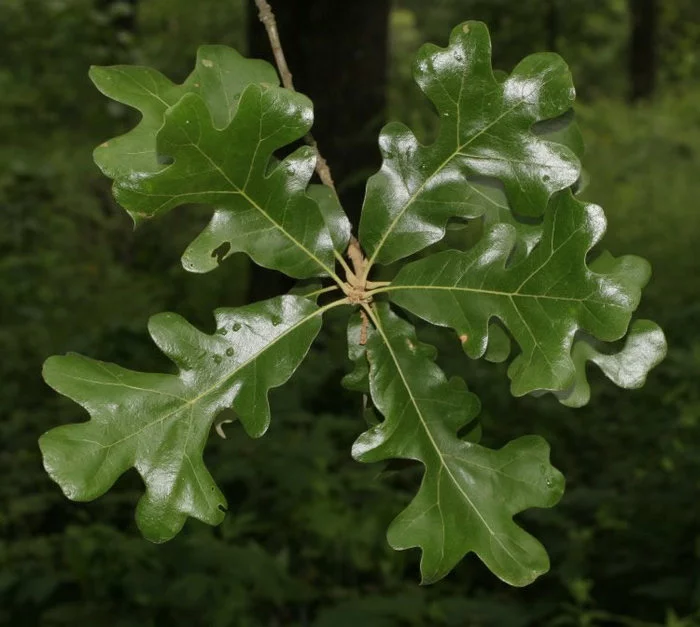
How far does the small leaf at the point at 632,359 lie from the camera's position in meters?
0.95

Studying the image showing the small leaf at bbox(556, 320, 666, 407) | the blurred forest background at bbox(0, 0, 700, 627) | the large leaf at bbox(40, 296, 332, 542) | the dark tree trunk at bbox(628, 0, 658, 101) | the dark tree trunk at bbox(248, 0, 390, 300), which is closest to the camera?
the large leaf at bbox(40, 296, 332, 542)

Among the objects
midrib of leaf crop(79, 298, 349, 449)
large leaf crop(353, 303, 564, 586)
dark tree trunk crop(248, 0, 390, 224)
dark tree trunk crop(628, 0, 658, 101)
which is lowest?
dark tree trunk crop(628, 0, 658, 101)

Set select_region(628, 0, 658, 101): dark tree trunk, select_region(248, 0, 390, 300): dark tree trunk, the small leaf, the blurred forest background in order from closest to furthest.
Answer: the small leaf
the blurred forest background
select_region(248, 0, 390, 300): dark tree trunk
select_region(628, 0, 658, 101): dark tree trunk

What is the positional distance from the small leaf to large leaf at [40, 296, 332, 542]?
24cm

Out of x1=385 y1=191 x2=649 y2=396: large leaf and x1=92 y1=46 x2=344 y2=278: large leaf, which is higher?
x1=92 y1=46 x2=344 y2=278: large leaf

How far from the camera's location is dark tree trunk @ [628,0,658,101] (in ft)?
38.2

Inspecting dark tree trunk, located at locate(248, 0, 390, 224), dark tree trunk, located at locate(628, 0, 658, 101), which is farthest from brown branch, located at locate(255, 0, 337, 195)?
dark tree trunk, located at locate(628, 0, 658, 101)

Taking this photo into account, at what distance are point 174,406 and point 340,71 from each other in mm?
2931

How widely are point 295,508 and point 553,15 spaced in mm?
4991

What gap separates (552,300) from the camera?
88 centimetres

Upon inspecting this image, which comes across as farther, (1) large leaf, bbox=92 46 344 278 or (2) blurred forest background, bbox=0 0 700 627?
(2) blurred forest background, bbox=0 0 700 627

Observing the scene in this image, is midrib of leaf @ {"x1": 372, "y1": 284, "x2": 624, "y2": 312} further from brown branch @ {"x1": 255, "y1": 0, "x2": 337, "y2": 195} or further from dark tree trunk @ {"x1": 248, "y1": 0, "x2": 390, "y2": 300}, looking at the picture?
dark tree trunk @ {"x1": 248, "y1": 0, "x2": 390, "y2": 300}

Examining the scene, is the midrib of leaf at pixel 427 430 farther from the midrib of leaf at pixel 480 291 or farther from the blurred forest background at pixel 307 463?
the blurred forest background at pixel 307 463

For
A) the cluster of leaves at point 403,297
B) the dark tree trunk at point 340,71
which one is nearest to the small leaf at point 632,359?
the cluster of leaves at point 403,297
